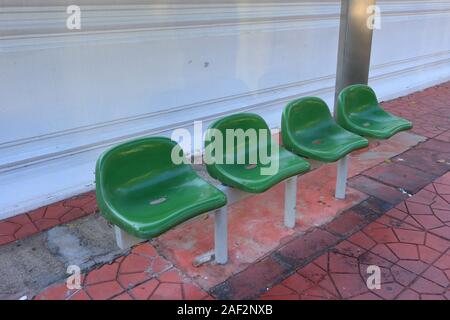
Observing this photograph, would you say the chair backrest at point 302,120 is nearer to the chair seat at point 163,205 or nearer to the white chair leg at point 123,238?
the chair seat at point 163,205

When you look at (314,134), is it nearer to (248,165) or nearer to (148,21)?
(248,165)

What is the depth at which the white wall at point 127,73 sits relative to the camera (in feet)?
Answer: 10.2

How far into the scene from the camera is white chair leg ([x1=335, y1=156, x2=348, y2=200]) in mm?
3312

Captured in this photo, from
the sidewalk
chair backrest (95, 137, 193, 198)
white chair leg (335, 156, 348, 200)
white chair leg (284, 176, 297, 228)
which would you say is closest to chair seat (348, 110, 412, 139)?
white chair leg (335, 156, 348, 200)

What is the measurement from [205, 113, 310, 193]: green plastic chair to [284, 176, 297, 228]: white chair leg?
21 cm

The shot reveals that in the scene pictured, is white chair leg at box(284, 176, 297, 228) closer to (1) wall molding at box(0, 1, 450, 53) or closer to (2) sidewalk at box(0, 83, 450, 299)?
(2) sidewalk at box(0, 83, 450, 299)

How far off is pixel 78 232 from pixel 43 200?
1.79 feet

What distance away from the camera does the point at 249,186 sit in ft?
7.89

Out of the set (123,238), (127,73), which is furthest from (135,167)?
(127,73)

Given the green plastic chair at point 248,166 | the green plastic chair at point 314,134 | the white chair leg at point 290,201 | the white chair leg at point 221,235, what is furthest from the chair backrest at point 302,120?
the white chair leg at point 221,235

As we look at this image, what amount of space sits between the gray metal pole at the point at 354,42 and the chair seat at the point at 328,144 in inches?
41.0
